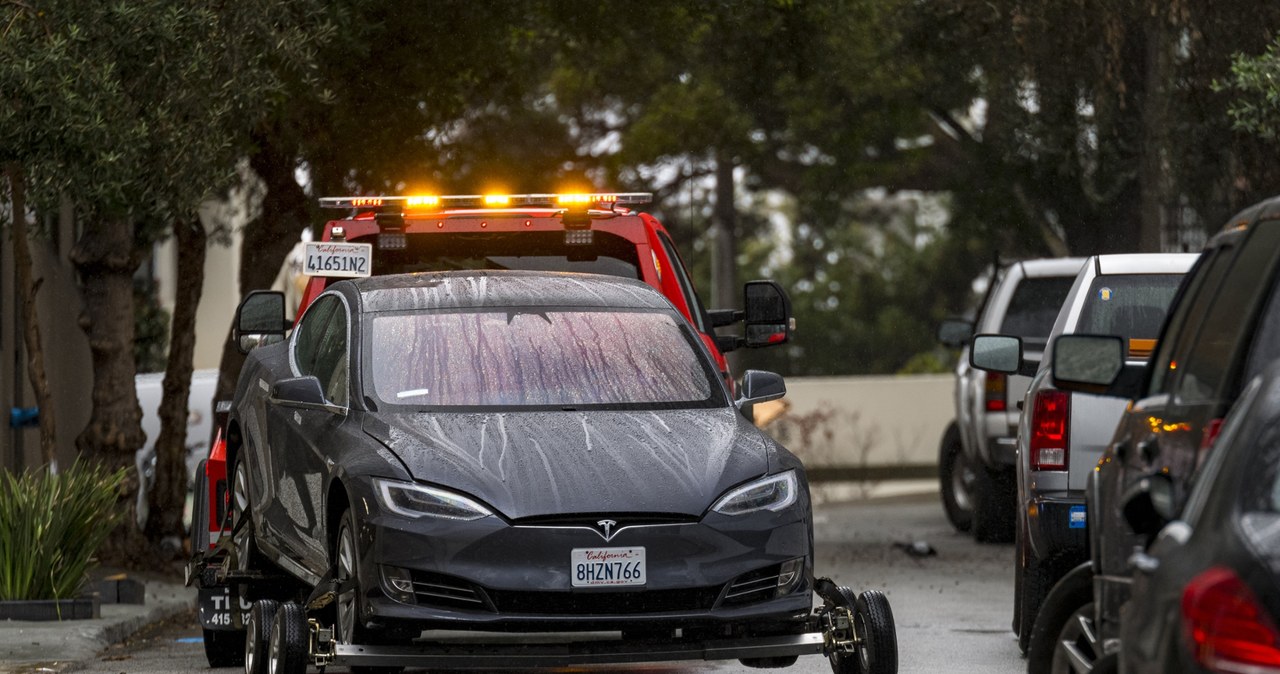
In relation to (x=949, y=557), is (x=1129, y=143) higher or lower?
higher

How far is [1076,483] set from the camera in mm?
9289

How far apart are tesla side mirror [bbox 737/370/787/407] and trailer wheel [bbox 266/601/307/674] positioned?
6.66 ft

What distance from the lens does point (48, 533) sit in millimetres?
11625

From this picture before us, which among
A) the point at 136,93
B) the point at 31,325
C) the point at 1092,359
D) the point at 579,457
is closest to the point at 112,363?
the point at 31,325

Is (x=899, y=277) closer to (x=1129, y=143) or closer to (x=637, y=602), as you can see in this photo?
(x=1129, y=143)

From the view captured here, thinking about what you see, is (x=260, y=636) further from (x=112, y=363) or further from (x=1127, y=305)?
(x=112, y=363)

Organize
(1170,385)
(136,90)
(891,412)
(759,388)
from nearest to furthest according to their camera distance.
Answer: (1170,385) < (759,388) < (136,90) < (891,412)

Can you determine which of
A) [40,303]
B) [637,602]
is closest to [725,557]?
[637,602]

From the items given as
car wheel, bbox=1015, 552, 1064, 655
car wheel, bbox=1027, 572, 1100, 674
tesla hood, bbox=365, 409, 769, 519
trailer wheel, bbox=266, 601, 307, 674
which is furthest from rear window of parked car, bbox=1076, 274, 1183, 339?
trailer wheel, bbox=266, 601, 307, 674

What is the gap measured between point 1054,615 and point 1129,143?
527 inches

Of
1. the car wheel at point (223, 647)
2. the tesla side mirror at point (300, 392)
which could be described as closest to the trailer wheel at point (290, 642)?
the tesla side mirror at point (300, 392)

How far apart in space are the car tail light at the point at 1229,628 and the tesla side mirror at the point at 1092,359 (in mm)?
2037

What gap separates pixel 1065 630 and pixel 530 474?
206 centimetres

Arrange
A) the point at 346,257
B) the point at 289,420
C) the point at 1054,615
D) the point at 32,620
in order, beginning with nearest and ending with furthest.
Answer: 1. the point at 1054,615
2. the point at 289,420
3. the point at 346,257
4. the point at 32,620
